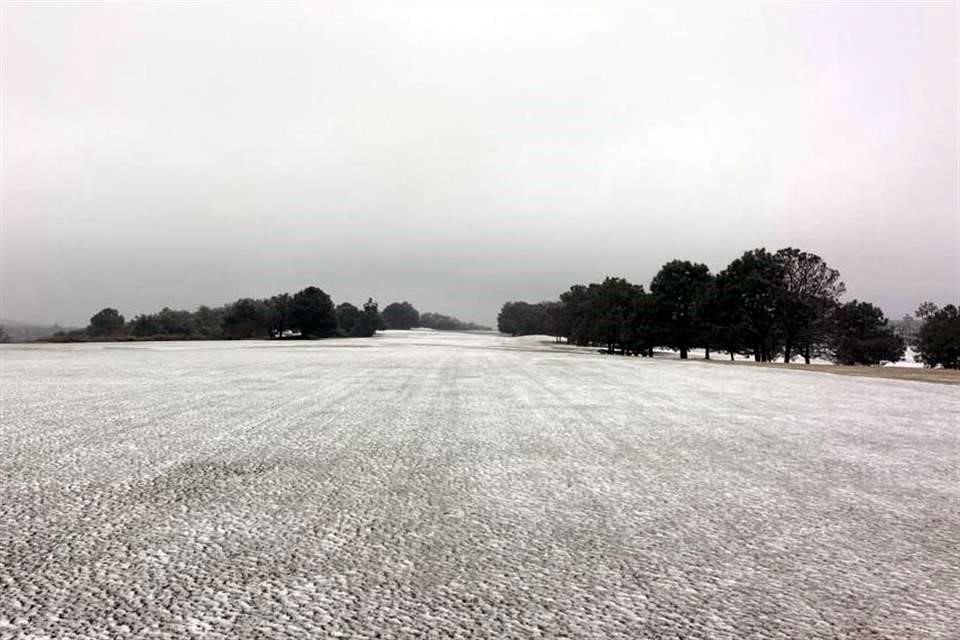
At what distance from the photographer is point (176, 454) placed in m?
7.35

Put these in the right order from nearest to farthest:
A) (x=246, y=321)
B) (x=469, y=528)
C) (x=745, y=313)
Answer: (x=469, y=528) → (x=745, y=313) → (x=246, y=321)

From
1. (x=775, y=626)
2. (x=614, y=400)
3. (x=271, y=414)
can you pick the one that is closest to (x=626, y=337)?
(x=614, y=400)

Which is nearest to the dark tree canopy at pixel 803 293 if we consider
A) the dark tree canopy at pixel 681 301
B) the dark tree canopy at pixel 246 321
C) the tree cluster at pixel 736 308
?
the tree cluster at pixel 736 308

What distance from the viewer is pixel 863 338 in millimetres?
84938

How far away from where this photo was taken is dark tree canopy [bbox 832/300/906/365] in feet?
264

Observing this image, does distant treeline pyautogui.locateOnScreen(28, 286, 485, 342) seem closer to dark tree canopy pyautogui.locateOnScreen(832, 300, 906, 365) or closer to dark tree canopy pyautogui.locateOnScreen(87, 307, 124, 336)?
dark tree canopy pyautogui.locateOnScreen(87, 307, 124, 336)

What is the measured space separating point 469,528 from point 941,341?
268ft

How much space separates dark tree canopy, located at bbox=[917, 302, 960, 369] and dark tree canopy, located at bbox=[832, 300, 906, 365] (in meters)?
7.00

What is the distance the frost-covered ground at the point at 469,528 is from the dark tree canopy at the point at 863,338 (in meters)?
79.2

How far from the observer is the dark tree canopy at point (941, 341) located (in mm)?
66625

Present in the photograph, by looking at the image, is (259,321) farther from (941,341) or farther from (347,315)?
(941,341)

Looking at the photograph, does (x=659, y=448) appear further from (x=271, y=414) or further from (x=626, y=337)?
(x=626, y=337)

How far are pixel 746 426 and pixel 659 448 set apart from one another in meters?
3.32

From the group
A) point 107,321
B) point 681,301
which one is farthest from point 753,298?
point 107,321
